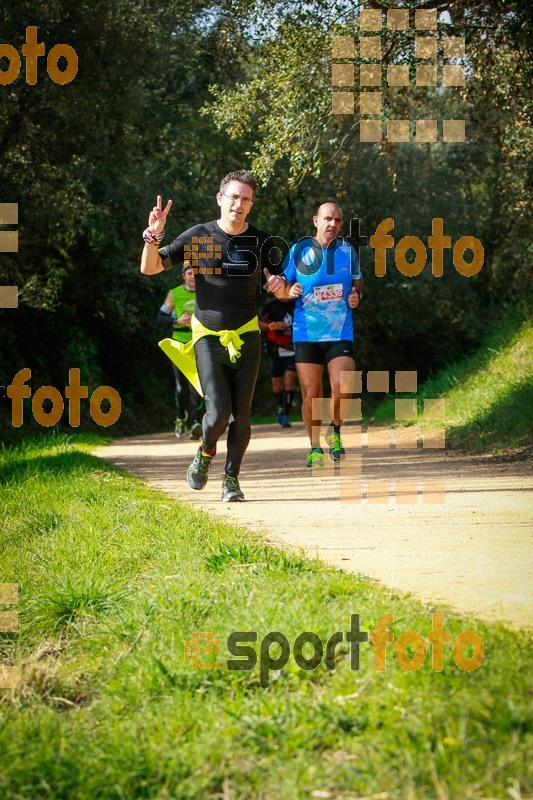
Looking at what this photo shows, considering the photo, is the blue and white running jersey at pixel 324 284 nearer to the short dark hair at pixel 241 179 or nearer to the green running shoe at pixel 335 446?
the green running shoe at pixel 335 446

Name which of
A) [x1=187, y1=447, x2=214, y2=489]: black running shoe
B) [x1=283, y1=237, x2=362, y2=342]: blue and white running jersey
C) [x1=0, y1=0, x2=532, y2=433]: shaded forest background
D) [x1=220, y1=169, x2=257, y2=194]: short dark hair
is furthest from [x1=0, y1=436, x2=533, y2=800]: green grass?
[x1=0, y1=0, x2=532, y2=433]: shaded forest background

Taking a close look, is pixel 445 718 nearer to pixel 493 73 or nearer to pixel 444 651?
pixel 444 651

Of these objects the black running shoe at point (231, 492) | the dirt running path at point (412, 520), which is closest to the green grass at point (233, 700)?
the dirt running path at point (412, 520)

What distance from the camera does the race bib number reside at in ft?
33.1

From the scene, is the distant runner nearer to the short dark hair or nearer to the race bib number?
the race bib number

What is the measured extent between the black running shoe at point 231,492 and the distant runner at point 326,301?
6.86 feet

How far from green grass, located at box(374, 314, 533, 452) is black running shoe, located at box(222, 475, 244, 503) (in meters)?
3.73

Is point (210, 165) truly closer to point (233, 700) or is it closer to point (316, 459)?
point (316, 459)

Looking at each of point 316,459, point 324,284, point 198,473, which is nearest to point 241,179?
point 324,284

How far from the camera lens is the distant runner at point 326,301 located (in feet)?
33.1

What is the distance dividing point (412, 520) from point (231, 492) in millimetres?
2014

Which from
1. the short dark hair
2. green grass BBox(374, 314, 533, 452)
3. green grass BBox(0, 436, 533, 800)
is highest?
the short dark hair

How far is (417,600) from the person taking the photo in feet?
13.8

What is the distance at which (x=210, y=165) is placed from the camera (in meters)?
27.0
